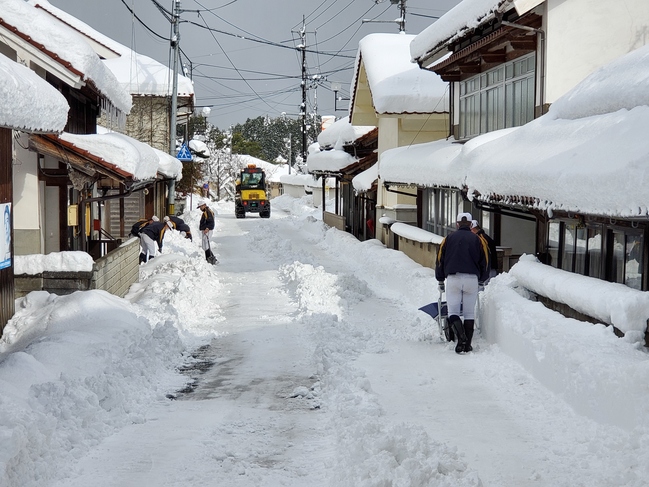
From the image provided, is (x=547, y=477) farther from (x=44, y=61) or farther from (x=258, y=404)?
(x=44, y=61)

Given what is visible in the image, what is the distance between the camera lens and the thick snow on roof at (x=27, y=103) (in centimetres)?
920

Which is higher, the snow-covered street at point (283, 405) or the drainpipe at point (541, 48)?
the drainpipe at point (541, 48)

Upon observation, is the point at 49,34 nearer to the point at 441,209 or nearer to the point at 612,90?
the point at 612,90

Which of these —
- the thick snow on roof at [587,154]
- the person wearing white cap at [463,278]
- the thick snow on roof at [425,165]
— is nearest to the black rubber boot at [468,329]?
the person wearing white cap at [463,278]

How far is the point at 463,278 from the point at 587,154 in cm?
280

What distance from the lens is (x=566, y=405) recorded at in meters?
7.60

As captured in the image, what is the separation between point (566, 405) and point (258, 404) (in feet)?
9.99

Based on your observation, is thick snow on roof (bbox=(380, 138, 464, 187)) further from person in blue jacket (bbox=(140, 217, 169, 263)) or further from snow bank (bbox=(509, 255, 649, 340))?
person in blue jacket (bbox=(140, 217, 169, 263))

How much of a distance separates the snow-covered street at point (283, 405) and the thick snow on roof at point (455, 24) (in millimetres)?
Result: 5883

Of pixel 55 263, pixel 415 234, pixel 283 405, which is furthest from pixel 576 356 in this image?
pixel 415 234

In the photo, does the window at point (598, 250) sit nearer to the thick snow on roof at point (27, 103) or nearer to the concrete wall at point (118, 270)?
the thick snow on roof at point (27, 103)

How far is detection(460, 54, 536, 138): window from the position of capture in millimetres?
15562

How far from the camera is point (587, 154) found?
27.6 feet

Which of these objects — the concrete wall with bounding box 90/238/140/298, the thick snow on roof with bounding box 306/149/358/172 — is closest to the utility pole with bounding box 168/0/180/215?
the thick snow on roof with bounding box 306/149/358/172
